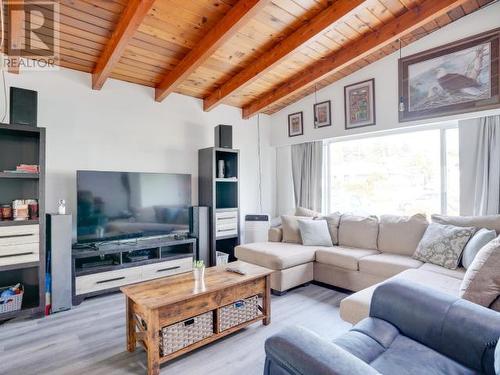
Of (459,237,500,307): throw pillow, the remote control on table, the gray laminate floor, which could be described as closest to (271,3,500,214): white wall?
(459,237,500,307): throw pillow

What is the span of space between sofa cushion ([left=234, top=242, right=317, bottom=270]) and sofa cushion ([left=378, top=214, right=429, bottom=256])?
2.70ft

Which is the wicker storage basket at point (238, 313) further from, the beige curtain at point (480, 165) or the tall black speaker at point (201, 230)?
the beige curtain at point (480, 165)

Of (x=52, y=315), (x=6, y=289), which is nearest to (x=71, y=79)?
(x=6, y=289)

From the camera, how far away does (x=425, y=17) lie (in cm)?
289

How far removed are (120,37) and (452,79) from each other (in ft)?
11.7

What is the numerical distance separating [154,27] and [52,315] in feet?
9.61

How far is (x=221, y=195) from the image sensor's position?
4.50 meters

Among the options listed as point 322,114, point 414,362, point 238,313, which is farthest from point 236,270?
point 322,114

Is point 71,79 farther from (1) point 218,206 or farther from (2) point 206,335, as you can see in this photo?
(2) point 206,335

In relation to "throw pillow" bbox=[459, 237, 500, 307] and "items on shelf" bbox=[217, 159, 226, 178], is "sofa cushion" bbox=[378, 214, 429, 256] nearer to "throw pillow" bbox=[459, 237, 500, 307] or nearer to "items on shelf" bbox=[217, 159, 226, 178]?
"throw pillow" bbox=[459, 237, 500, 307]

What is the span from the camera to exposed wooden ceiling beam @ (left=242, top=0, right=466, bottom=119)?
2.86 meters

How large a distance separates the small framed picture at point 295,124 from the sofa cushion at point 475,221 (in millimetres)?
2499

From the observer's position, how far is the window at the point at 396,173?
3.53 meters

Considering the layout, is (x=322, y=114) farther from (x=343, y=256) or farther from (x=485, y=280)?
(x=485, y=280)
